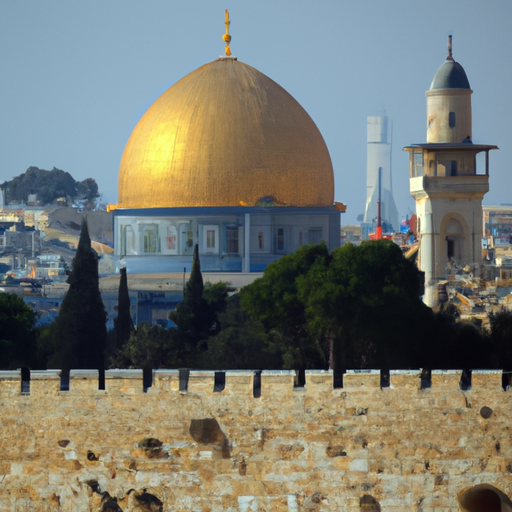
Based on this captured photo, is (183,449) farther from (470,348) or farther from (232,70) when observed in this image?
(232,70)

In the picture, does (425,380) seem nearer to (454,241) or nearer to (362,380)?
(362,380)

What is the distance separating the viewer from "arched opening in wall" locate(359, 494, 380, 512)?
44.3ft

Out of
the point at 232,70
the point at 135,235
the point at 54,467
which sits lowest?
the point at 54,467

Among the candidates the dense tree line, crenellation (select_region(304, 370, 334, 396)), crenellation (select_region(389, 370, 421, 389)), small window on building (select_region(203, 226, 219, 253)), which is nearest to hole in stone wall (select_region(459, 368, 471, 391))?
crenellation (select_region(389, 370, 421, 389))

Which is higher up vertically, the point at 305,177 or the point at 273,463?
the point at 305,177

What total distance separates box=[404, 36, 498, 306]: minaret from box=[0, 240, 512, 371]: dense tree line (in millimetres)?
15796

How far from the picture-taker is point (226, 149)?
5434 centimetres

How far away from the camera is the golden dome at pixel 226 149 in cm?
5422

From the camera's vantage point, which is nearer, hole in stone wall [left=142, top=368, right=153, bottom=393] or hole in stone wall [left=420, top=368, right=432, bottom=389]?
hole in stone wall [left=420, top=368, right=432, bottom=389]

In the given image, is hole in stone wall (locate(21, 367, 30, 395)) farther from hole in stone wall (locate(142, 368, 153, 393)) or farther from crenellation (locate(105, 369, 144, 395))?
hole in stone wall (locate(142, 368, 153, 393))

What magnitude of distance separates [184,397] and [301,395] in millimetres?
958

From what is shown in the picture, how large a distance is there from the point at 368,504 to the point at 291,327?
15.6 m

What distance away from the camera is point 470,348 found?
69.1 ft

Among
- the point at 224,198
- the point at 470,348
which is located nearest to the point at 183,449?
the point at 470,348
